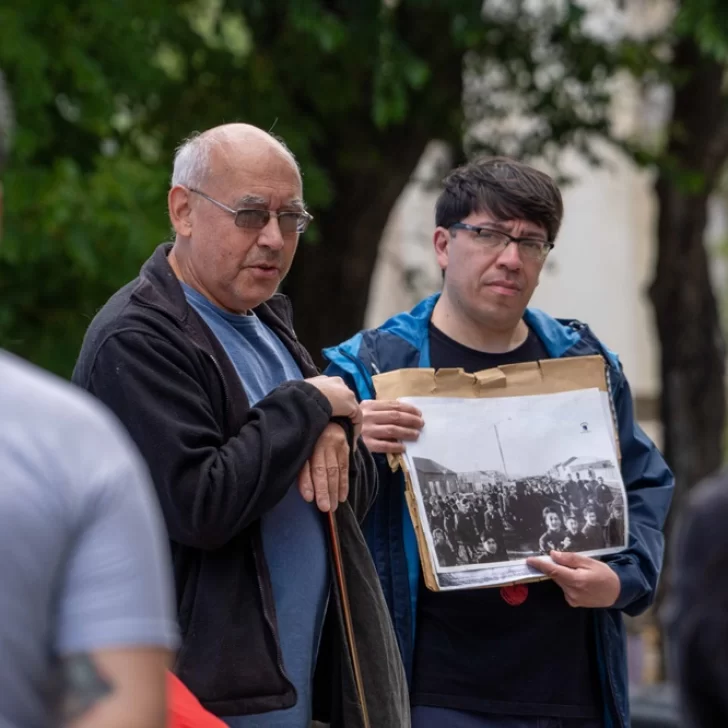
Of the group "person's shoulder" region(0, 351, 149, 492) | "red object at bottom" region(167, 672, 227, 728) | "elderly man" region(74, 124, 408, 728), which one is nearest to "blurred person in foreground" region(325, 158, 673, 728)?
"elderly man" region(74, 124, 408, 728)

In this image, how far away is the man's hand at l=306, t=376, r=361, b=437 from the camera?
2936 mm

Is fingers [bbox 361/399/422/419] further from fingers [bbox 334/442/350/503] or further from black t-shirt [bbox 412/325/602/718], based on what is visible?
fingers [bbox 334/442/350/503]

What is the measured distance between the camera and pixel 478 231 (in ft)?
12.0

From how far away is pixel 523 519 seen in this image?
139 inches

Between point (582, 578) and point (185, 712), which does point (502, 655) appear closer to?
point (582, 578)

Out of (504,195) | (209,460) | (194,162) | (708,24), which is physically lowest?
(209,460)

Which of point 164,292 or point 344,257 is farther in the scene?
point 344,257

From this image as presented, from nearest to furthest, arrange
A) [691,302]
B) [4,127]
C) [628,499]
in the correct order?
[4,127] < [628,499] < [691,302]

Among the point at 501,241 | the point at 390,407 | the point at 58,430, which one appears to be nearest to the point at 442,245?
the point at 501,241

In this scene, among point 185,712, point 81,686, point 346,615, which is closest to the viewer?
point 81,686

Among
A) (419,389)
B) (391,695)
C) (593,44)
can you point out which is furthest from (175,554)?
(593,44)

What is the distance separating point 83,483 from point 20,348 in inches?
232

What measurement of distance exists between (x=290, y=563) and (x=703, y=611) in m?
1.46

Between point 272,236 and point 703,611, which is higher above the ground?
point 272,236
